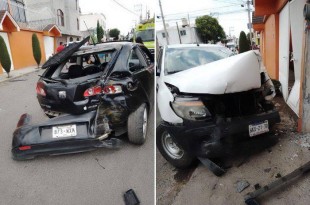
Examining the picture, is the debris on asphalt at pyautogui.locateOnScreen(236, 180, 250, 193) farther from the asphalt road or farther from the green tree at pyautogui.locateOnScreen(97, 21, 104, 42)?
the green tree at pyautogui.locateOnScreen(97, 21, 104, 42)

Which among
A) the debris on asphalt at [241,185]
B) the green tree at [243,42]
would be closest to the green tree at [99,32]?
the debris on asphalt at [241,185]

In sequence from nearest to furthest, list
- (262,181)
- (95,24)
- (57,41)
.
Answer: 1. (95,24)
2. (262,181)
3. (57,41)

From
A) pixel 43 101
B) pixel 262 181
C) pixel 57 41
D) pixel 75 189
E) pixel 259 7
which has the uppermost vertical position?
pixel 259 7

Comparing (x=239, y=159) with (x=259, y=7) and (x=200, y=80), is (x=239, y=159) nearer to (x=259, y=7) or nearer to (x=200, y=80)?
(x=200, y=80)

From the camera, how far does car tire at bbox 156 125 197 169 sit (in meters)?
2.41

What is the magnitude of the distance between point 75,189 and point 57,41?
1610 millimetres

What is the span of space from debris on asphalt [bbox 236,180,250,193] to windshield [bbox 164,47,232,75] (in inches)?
49.7

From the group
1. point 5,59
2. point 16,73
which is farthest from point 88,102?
point 16,73

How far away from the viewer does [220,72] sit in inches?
77.0

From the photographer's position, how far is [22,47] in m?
2.80

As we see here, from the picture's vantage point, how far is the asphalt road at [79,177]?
1541 mm

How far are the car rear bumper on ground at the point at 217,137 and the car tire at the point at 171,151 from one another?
18 centimetres

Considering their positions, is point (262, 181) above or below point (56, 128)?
below

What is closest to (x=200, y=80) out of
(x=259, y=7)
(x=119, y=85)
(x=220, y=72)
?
(x=220, y=72)
